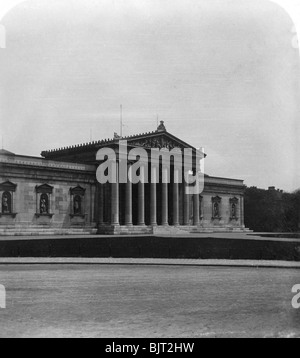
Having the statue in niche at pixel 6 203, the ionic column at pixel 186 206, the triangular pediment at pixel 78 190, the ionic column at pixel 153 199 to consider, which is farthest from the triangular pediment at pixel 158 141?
the statue in niche at pixel 6 203

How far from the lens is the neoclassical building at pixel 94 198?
212ft

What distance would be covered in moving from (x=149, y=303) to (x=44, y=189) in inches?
2110

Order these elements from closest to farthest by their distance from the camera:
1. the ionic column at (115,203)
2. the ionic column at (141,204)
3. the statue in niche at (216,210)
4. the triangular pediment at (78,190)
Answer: the triangular pediment at (78,190)
the ionic column at (115,203)
the ionic column at (141,204)
the statue in niche at (216,210)

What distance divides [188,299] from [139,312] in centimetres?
287

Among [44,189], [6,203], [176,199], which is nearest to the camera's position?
[6,203]

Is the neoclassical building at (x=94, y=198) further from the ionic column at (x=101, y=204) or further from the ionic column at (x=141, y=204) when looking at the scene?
the ionic column at (x=141, y=204)

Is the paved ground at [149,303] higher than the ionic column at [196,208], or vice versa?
the ionic column at [196,208]

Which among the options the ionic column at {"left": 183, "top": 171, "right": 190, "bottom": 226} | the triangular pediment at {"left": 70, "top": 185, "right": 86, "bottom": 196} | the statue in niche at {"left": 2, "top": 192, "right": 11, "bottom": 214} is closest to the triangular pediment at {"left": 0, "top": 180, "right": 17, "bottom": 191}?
the statue in niche at {"left": 2, "top": 192, "right": 11, "bottom": 214}

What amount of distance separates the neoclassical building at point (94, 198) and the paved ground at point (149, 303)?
3909 centimetres

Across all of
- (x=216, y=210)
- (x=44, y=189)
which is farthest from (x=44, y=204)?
(x=216, y=210)

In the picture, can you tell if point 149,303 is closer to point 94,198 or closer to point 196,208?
point 94,198

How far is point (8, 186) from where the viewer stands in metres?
63.5
